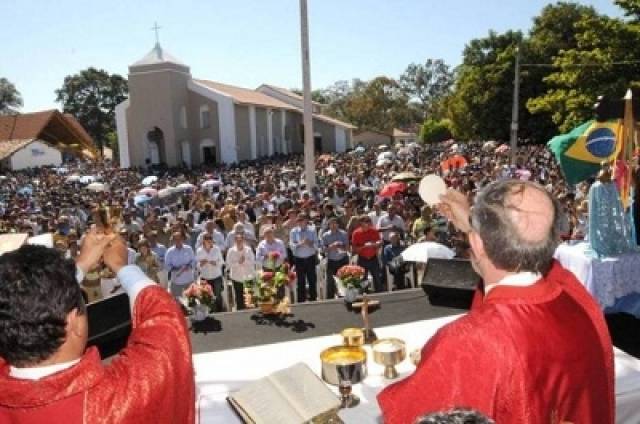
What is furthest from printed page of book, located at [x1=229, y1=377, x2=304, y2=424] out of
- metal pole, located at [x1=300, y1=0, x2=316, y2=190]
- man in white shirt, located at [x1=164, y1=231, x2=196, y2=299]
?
metal pole, located at [x1=300, y1=0, x2=316, y2=190]

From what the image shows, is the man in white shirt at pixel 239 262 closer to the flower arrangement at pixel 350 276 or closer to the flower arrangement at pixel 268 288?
the flower arrangement at pixel 268 288

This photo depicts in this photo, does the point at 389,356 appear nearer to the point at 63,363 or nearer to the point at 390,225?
the point at 63,363

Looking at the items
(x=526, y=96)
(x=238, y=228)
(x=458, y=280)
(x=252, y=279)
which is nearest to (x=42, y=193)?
(x=238, y=228)

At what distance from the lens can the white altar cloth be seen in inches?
132

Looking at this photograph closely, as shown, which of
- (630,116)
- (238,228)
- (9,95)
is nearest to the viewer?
(630,116)

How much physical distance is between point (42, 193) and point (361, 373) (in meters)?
23.8

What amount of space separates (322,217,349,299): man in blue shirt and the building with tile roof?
4059cm

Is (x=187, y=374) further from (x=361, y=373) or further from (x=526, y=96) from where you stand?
(x=526, y=96)

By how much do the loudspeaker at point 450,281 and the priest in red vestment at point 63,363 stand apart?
4.16 metres

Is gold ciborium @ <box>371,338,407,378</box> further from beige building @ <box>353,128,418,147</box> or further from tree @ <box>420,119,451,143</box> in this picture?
beige building @ <box>353,128,418,147</box>

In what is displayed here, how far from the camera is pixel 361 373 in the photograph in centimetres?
345

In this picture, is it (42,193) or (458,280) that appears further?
(42,193)

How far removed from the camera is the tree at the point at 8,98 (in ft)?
243

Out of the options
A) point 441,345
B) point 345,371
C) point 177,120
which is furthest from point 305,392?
point 177,120
